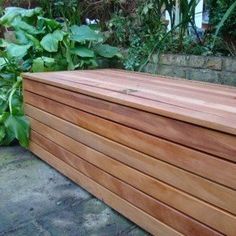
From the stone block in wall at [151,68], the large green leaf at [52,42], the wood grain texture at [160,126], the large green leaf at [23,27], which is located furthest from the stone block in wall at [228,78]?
the large green leaf at [23,27]

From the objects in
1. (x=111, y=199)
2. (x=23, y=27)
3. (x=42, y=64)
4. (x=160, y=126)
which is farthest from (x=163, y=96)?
(x=23, y=27)

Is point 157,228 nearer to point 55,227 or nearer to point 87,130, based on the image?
point 55,227

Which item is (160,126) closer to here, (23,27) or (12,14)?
(23,27)

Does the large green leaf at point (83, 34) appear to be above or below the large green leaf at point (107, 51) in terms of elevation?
above

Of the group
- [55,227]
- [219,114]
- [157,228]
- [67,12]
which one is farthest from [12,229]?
[67,12]

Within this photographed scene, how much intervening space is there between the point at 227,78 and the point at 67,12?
182 cm

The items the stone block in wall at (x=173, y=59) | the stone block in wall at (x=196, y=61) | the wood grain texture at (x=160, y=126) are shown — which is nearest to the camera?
the wood grain texture at (x=160, y=126)

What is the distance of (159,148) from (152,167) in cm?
9

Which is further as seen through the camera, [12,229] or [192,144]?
[12,229]

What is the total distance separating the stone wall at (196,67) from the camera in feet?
6.28

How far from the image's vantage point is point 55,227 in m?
1.37

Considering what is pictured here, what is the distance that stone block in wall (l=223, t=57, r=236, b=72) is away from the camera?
6.19ft

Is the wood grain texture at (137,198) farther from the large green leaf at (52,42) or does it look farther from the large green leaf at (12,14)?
the large green leaf at (12,14)

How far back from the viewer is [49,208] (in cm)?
152
